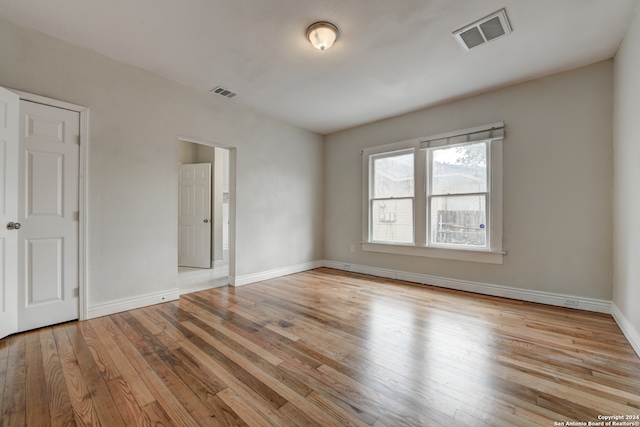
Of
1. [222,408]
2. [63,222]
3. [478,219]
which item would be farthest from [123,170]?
[478,219]

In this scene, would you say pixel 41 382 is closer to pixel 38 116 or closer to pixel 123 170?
pixel 123 170

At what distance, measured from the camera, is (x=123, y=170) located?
3.01 m

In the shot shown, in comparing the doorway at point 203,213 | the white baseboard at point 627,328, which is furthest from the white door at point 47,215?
the white baseboard at point 627,328

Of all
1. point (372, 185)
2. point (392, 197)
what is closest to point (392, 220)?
point (392, 197)

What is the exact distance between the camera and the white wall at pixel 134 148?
2.60 metres

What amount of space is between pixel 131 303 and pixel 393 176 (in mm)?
4069

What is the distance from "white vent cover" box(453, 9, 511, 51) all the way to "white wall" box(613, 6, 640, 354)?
37.9 inches

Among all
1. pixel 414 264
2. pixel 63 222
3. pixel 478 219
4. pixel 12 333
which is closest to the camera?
pixel 12 333

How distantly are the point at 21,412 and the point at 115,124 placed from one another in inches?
103

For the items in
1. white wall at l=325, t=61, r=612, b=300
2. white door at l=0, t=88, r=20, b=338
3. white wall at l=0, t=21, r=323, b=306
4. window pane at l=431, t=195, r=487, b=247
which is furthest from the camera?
window pane at l=431, t=195, r=487, b=247

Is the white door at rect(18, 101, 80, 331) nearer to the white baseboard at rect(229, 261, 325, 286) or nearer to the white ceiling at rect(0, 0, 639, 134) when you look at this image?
the white ceiling at rect(0, 0, 639, 134)

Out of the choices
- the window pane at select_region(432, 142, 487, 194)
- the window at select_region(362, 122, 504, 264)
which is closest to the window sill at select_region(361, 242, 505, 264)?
the window at select_region(362, 122, 504, 264)

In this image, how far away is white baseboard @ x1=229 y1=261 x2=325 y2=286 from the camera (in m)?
4.11

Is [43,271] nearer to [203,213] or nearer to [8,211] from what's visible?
[8,211]
